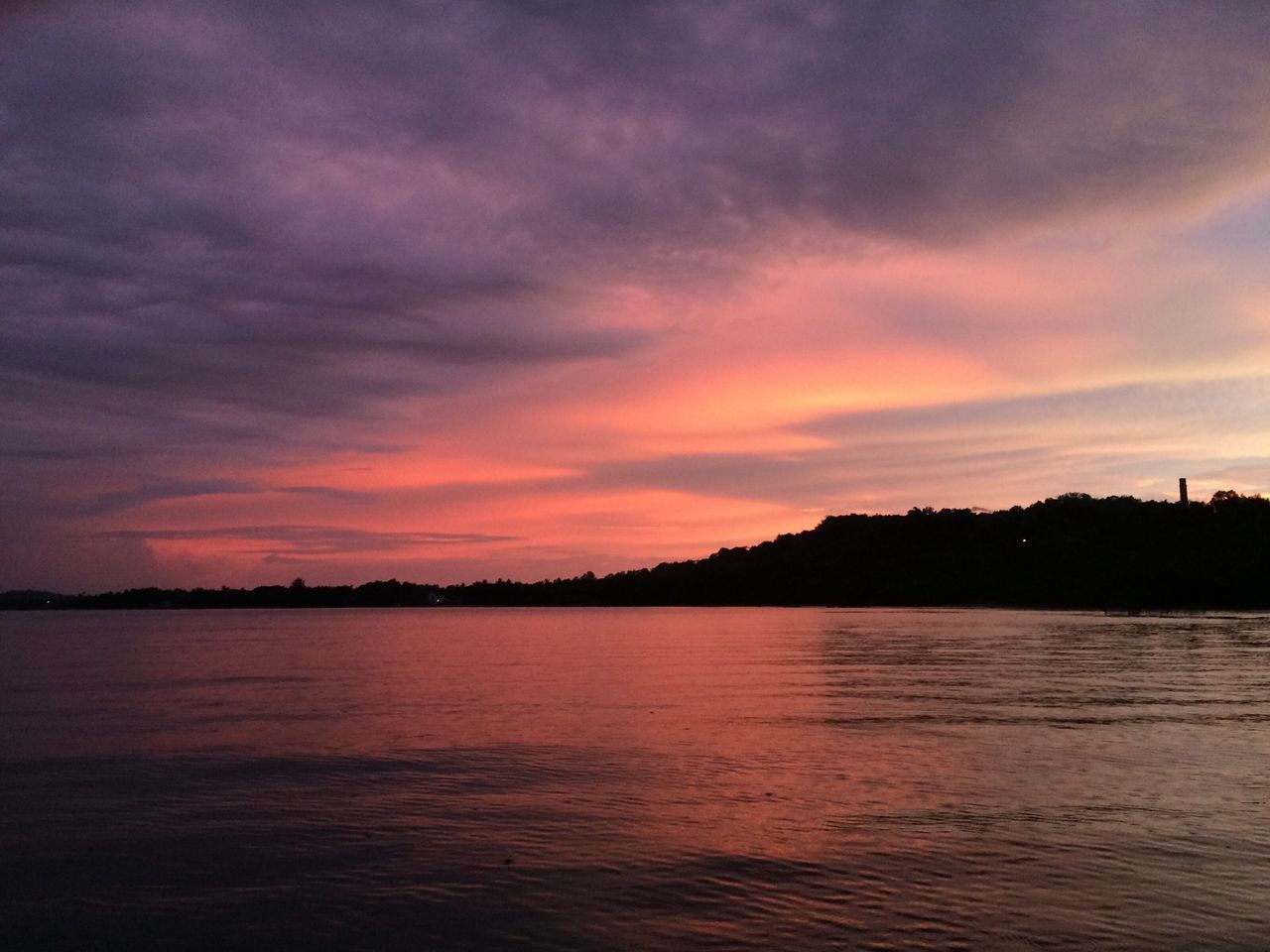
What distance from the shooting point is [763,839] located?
1727 cm

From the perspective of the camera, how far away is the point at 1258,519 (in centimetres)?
17438

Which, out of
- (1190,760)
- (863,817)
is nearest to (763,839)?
(863,817)

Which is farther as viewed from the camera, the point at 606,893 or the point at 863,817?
the point at 863,817

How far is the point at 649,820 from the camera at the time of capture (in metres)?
19.0

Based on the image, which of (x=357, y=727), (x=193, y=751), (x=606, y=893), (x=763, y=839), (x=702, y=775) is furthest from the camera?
(x=357, y=727)

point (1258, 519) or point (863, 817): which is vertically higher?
point (1258, 519)

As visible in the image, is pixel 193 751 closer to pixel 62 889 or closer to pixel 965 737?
pixel 62 889

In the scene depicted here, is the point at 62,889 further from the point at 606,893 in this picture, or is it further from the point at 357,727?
the point at 357,727

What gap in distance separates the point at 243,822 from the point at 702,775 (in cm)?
990

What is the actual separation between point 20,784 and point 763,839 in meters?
17.9

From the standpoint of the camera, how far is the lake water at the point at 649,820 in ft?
43.4

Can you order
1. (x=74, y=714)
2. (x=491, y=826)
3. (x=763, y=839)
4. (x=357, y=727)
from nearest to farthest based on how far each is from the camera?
(x=763, y=839) < (x=491, y=826) < (x=357, y=727) < (x=74, y=714)

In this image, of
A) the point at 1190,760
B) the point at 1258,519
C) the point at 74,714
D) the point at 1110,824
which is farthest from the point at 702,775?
the point at 1258,519

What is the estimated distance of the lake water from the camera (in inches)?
521
